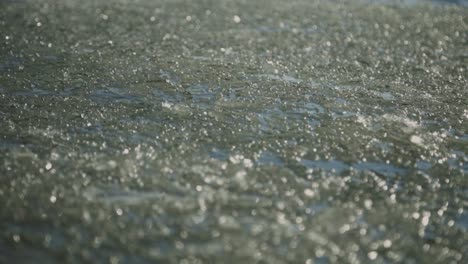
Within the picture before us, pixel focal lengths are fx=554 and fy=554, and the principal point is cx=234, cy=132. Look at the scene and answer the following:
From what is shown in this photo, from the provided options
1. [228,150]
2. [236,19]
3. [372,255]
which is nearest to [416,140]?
[228,150]

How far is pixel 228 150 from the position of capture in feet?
17.0

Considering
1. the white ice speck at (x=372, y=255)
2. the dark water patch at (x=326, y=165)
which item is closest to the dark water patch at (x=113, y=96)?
the dark water patch at (x=326, y=165)

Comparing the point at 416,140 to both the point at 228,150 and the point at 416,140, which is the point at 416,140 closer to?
the point at 416,140

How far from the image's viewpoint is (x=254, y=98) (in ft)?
22.2

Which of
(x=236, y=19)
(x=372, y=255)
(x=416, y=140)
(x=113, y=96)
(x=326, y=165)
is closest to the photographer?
(x=372, y=255)

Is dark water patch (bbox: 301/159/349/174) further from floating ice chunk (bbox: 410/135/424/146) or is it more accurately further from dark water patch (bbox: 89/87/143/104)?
dark water patch (bbox: 89/87/143/104)

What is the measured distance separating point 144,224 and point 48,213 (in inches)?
28.3

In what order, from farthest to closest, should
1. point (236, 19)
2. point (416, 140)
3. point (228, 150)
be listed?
1. point (236, 19)
2. point (416, 140)
3. point (228, 150)

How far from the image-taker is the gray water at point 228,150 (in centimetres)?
384

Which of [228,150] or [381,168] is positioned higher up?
[381,168]

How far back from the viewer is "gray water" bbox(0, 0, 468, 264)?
3838mm

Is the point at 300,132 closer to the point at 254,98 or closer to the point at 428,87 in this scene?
the point at 254,98

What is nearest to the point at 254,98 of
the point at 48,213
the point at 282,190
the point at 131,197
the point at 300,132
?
the point at 300,132

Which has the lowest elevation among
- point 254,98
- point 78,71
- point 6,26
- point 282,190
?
point 6,26
